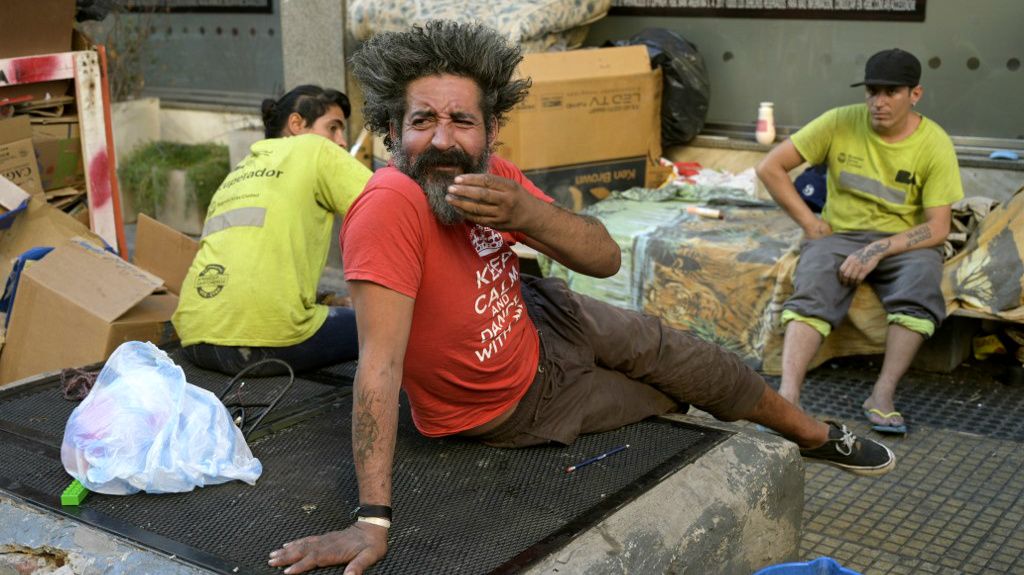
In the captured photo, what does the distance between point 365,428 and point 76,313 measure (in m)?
2.41

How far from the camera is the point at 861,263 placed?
4.92 m

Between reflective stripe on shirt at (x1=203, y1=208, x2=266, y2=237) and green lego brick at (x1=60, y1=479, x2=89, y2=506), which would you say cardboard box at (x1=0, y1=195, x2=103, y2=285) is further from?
green lego brick at (x1=60, y1=479, x2=89, y2=506)

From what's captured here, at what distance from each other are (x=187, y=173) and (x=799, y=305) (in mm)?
5220

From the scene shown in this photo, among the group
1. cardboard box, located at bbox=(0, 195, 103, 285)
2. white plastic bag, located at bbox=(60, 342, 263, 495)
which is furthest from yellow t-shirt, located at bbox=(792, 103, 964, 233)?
cardboard box, located at bbox=(0, 195, 103, 285)

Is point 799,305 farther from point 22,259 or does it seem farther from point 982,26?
point 22,259

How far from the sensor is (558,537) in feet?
8.92

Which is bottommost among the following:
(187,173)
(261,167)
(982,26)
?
(187,173)

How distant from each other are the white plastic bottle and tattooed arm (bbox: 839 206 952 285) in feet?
5.49

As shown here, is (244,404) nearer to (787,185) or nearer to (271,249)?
(271,249)

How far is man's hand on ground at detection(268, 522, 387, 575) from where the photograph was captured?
99.6 inches

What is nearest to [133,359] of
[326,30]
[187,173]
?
[326,30]

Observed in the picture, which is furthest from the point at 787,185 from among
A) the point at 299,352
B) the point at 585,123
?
the point at 299,352

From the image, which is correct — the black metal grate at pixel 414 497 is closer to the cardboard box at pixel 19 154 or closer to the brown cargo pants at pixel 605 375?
the brown cargo pants at pixel 605 375

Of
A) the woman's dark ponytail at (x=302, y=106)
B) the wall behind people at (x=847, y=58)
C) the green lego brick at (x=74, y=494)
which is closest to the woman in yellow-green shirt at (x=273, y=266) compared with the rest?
the woman's dark ponytail at (x=302, y=106)
